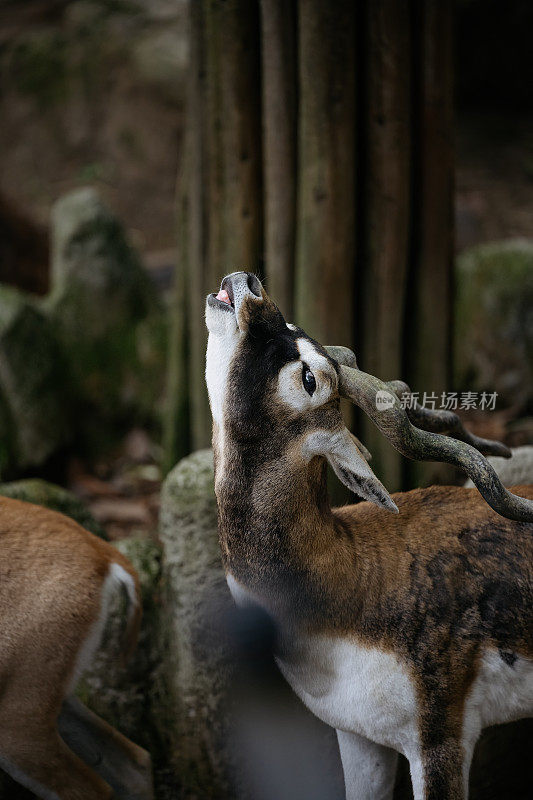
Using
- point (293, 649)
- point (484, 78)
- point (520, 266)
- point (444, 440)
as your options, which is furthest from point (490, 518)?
point (484, 78)

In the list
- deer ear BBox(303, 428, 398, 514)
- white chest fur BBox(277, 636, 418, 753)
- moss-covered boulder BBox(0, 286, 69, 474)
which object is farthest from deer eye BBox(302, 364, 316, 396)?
moss-covered boulder BBox(0, 286, 69, 474)

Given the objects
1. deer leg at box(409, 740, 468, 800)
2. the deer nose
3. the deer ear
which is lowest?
deer leg at box(409, 740, 468, 800)

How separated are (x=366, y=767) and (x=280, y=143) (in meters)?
2.38

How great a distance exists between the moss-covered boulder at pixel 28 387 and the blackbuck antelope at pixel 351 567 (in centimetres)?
308

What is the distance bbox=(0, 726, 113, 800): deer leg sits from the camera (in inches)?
112

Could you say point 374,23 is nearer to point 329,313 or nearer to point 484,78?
point 329,313

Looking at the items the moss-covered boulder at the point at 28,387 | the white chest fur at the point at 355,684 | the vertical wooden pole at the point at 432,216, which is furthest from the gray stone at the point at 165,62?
the white chest fur at the point at 355,684

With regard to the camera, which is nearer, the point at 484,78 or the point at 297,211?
the point at 297,211

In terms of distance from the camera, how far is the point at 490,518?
104 inches

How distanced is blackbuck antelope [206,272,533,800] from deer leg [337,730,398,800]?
216mm

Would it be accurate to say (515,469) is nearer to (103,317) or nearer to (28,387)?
(28,387)

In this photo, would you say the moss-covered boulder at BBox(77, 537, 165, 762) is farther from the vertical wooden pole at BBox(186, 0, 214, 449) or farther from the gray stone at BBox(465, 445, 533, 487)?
the gray stone at BBox(465, 445, 533, 487)

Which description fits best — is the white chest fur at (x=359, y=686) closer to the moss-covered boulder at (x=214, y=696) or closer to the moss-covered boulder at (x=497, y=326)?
the moss-covered boulder at (x=214, y=696)

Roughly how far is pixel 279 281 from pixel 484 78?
293 inches
